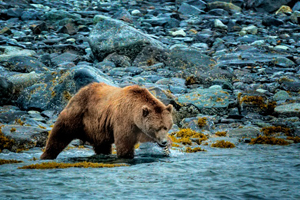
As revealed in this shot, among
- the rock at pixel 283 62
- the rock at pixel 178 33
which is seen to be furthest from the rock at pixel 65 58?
the rock at pixel 283 62

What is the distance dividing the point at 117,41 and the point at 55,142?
1056 cm

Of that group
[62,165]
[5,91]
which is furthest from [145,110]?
[5,91]

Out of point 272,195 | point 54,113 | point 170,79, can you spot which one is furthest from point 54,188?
point 170,79

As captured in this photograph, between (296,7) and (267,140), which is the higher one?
(296,7)

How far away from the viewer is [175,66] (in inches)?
713

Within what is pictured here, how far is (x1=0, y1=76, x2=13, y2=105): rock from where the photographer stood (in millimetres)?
13836

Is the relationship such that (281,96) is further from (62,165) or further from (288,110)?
(62,165)

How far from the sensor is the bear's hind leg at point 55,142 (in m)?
9.08

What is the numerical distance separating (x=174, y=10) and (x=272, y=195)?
26.8 metres

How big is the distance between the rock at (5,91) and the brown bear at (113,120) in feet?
17.6

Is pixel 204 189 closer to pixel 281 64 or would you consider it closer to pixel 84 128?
pixel 84 128

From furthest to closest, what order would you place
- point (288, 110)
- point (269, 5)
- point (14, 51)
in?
point (269, 5), point (14, 51), point (288, 110)

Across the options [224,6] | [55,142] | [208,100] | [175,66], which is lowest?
[175,66]

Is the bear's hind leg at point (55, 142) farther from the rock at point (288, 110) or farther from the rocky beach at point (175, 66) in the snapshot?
the rock at point (288, 110)
